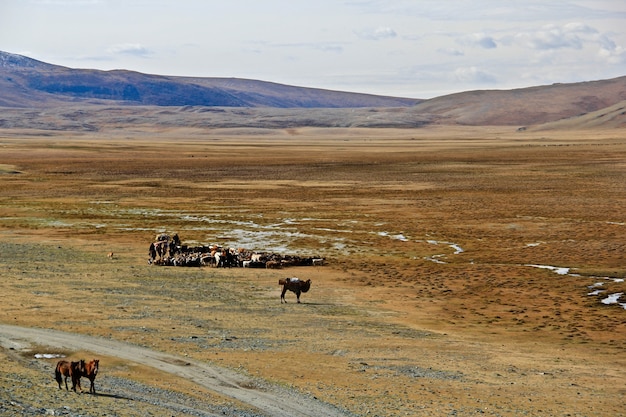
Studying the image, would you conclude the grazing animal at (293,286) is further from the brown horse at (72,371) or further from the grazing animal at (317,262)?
the brown horse at (72,371)

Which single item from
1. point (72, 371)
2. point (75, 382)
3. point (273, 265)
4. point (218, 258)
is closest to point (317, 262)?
point (273, 265)

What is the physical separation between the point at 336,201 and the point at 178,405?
42280 millimetres

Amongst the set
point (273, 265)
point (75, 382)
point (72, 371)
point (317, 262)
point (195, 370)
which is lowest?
point (273, 265)

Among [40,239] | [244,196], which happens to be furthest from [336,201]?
[40,239]

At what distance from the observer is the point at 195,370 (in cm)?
1925

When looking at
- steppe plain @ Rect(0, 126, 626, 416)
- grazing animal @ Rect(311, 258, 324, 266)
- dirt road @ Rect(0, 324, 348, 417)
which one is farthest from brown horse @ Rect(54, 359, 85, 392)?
grazing animal @ Rect(311, 258, 324, 266)

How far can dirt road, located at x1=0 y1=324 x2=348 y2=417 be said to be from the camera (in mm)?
16844

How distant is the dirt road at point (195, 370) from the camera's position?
55.3 ft

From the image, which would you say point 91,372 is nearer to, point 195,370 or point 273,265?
point 195,370

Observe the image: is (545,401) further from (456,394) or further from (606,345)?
(606,345)

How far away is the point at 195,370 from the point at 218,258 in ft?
52.4

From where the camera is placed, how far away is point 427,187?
6869 centimetres

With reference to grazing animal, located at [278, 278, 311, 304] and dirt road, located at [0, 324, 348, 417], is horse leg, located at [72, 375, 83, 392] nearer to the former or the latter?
dirt road, located at [0, 324, 348, 417]

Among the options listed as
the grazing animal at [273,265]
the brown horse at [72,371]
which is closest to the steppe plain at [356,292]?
the brown horse at [72,371]
